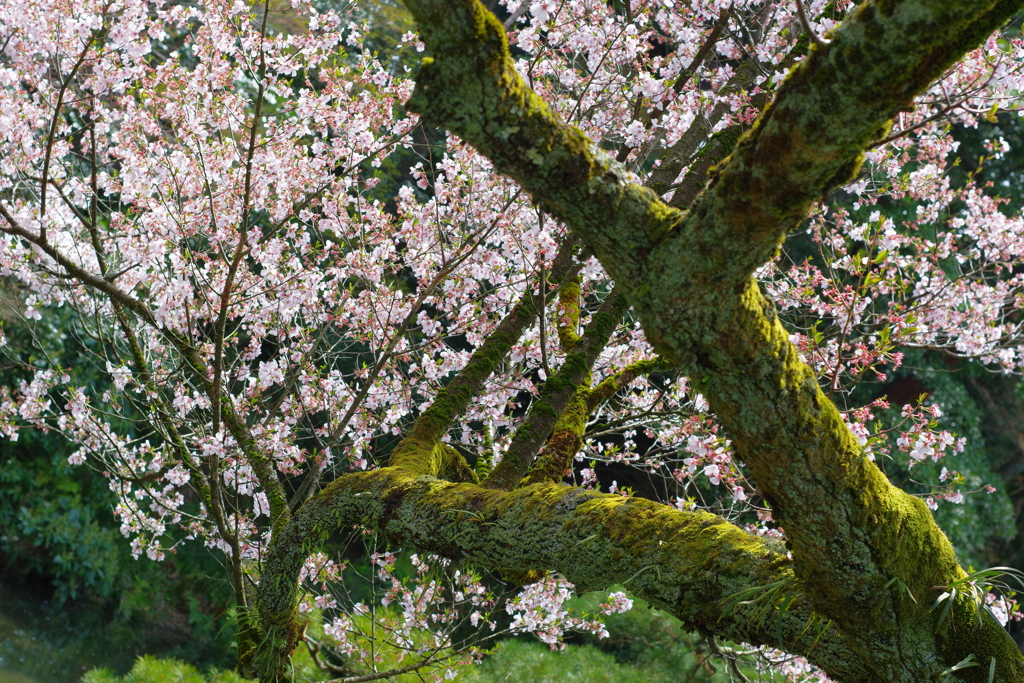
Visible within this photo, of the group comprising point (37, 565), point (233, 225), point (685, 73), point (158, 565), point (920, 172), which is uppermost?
point (920, 172)

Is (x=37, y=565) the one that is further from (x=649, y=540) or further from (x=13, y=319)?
(x=649, y=540)

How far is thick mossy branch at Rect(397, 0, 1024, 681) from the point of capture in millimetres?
1158

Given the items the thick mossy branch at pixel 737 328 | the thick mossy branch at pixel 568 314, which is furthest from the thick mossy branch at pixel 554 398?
the thick mossy branch at pixel 737 328

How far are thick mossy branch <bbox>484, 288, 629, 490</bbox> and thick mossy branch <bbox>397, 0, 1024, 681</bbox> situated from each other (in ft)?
3.98

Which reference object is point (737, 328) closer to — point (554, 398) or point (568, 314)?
point (554, 398)

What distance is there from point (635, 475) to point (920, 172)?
4429 mm

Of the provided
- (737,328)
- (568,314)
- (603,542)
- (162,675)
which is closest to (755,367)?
(737,328)

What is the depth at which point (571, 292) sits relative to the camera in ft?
10.2

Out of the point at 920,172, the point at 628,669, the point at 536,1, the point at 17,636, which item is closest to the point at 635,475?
the point at 628,669

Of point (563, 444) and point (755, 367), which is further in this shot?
point (563, 444)

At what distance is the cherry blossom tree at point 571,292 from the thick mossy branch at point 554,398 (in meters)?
0.01

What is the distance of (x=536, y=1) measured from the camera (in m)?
2.78

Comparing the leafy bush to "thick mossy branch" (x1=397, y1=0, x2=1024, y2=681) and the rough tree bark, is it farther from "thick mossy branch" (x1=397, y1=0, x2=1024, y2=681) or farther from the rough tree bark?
"thick mossy branch" (x1=397, y1=0, x2=1024, y2=681)

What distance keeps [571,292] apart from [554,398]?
0.66 m
